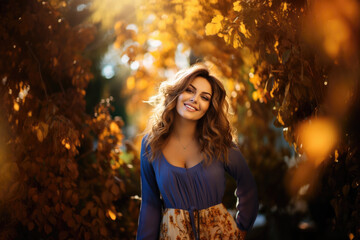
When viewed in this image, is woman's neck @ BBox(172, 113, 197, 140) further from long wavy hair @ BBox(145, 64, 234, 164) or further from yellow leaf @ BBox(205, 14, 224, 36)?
yellow leaf @ BBox(205, 14, 224, 36)

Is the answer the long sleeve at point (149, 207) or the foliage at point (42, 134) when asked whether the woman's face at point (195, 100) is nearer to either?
the long sleeve at point (149, 207)

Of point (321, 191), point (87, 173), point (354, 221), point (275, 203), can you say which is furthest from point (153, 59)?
point (354, 221)

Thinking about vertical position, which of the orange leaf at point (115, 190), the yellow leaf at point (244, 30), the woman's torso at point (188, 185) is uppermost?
the yellow leaf at point (244, 30)

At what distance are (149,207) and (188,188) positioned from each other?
0.27m

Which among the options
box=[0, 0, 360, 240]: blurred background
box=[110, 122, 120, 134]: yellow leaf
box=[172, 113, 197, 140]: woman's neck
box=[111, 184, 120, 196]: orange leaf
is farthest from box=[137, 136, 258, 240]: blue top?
box=[110, 122, 120, 134]: yellow leaf

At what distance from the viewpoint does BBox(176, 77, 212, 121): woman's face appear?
196 centimetres

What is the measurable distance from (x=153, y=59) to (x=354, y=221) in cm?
285

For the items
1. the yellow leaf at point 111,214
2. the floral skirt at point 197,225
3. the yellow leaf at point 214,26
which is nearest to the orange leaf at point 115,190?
the yellow leaf at point 111,214

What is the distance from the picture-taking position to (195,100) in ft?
6.43

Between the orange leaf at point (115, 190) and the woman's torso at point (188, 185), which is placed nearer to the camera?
the woman's torso at point (188, 185)

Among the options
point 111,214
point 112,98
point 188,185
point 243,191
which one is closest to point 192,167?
point 188,185

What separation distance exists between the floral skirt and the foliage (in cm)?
70

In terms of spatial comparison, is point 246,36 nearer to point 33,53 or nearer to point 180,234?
point 180,234

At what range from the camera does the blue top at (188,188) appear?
188cm
